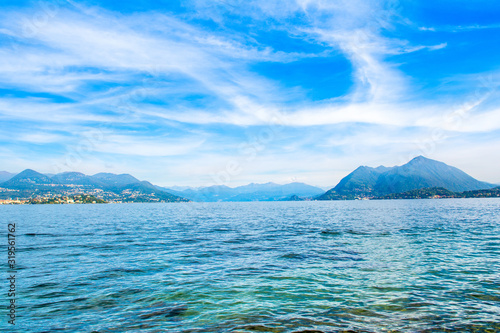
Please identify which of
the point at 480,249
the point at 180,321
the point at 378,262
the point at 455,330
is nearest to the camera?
the point at 455,330

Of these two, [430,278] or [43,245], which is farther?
[43,245]

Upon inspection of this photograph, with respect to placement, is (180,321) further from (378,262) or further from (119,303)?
(378,262)

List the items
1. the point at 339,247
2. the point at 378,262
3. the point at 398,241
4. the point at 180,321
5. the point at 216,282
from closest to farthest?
1. the point at 180,321
2. the point at 216,282
3. the point at 378,262
4. the point at 339,247
5. the point at 398,241

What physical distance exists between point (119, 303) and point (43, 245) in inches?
1154

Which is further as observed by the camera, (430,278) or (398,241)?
(398,241)

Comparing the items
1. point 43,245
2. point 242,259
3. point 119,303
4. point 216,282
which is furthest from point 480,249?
point 43,245

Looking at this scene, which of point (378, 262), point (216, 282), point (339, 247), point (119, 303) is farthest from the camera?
point (339, 247)

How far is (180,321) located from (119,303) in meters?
4.82

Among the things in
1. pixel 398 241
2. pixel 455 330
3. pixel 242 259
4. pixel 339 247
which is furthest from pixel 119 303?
pixel 398 241

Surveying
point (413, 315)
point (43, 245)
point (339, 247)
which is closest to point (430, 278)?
point (413, 315)

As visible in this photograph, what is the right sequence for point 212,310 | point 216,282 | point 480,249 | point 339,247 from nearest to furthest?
point 212,310, point 216,282, point 480,249, point 339,247

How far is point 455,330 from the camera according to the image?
40.3ft

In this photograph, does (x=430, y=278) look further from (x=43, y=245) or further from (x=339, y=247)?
(x=43, y=245)

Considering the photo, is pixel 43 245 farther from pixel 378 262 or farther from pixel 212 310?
pixel 378 262
